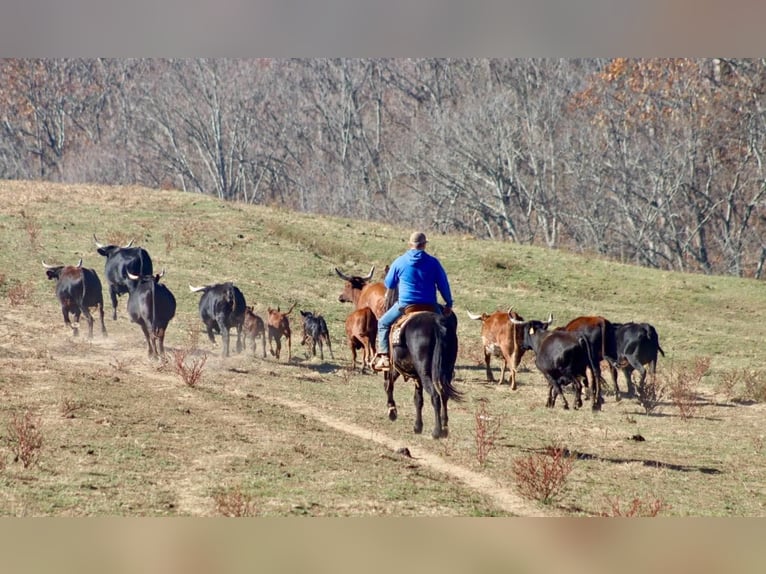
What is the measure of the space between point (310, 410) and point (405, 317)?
299cm

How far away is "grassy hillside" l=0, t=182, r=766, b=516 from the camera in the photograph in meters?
10.0

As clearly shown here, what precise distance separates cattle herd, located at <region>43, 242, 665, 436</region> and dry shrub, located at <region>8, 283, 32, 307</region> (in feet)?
5.69

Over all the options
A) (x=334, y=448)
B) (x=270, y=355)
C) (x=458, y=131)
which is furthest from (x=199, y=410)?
(x=458, y=131)

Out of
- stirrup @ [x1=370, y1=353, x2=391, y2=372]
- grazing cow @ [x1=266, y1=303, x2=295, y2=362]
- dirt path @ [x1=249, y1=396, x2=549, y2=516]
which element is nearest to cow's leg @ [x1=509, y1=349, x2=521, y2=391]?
grazing cow @ [x1=266, y1=303, x2=295, y2=362]

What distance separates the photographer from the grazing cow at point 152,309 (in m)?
18.8

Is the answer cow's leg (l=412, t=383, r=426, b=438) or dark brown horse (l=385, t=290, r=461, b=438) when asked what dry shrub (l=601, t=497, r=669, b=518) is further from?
cow's leg (l=412, t=383, r=426, b=438)

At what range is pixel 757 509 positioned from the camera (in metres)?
10.6

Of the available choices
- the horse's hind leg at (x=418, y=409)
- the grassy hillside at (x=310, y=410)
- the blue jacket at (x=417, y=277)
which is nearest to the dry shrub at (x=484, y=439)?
the grassy hillside at (x=310, y=410)

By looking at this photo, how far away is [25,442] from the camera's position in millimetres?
10484

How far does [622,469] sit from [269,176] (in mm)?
64533

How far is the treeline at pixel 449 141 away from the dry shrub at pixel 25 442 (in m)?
Answer: 44.4

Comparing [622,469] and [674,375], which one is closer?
[622,469]

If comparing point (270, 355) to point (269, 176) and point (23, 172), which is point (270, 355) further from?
point (23, 172)

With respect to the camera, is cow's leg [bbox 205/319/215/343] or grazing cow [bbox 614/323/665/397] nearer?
grazing cow [bbox 614/323/665/397]
